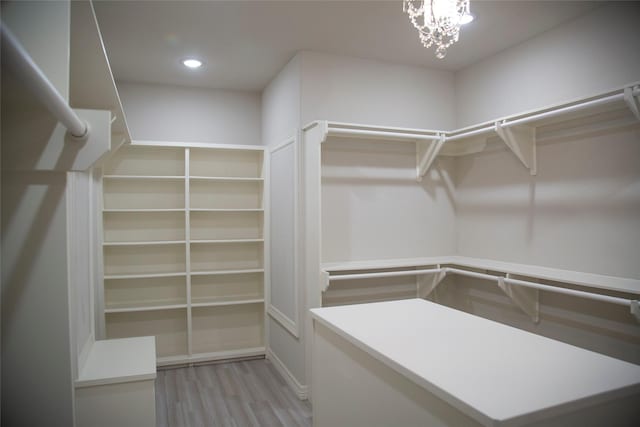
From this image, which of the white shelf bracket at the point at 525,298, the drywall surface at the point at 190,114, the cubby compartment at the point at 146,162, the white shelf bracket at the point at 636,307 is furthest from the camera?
the drywall surface at the point at 190,114

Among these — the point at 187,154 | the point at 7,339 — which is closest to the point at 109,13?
the point at 187,154

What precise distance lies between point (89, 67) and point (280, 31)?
5.03 feet

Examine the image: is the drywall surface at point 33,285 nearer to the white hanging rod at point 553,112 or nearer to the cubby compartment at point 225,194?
the white hanging rod at point 553,112

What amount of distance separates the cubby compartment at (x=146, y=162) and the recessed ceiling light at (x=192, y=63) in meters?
0.80

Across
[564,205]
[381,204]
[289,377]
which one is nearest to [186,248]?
[289,377]

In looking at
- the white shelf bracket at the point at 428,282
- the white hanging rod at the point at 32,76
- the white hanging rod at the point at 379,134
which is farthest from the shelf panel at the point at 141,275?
the white hanging rod at the point at 32,76

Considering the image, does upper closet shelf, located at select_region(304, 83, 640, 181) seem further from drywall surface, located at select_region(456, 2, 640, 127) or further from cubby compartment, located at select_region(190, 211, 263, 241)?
cubby compartment, located at select_region(190, 211, 263, 241)

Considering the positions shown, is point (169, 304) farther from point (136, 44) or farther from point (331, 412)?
point (331, 412)

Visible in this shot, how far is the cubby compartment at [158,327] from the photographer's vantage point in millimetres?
3912

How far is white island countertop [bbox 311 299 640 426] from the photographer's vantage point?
989 millimetres

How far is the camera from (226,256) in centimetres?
418

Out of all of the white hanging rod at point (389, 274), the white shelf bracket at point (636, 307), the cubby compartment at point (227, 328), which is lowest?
the cubby compartment at point (227, 328)

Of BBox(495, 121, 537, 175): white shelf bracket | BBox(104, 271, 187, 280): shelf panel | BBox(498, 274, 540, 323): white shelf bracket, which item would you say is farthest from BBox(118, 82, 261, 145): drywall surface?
BBox(498, 274, 540, 323): white shelf bracket

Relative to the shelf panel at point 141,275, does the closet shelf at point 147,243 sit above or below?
above
